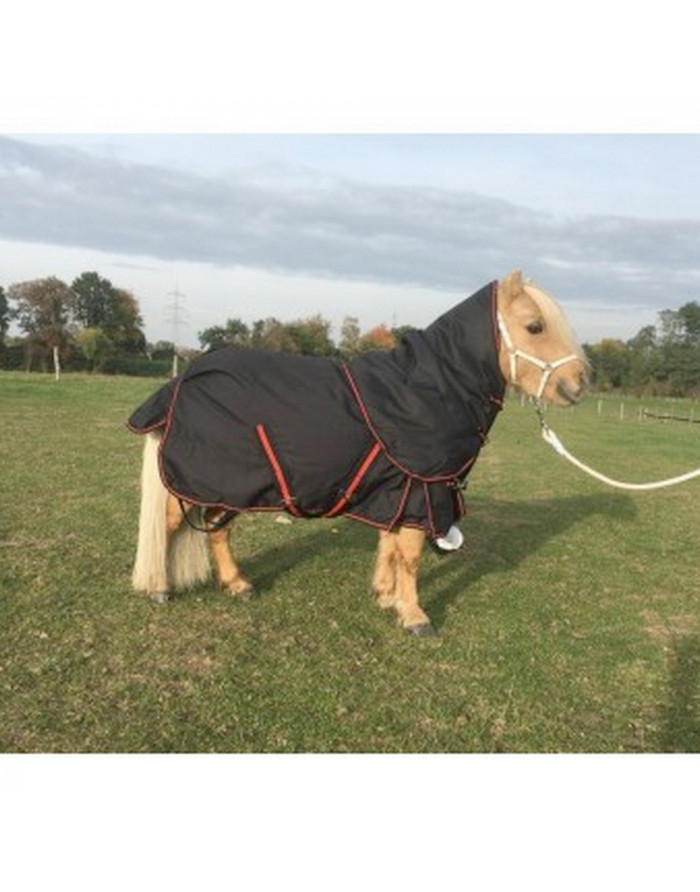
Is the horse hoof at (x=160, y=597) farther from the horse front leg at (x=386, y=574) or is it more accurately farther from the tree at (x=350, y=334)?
the tree at (x=350, y=334)

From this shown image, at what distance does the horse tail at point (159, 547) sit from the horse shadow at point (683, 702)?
3308 mm

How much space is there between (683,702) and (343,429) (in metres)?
2.65

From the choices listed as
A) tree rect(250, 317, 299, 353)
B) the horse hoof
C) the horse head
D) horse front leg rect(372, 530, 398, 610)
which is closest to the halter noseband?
the horse head

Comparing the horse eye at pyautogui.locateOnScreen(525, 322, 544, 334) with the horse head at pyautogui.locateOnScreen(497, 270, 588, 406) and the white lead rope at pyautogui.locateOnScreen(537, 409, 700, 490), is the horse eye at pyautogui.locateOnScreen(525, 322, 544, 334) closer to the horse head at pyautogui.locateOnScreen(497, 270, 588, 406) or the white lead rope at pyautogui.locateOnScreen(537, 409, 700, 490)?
the horse head at pyautogui.locateOnScreen(497, 270, 588, 406)

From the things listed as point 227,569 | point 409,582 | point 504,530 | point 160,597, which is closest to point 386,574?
point 409,582

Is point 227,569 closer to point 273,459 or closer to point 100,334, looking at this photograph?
point 273,459

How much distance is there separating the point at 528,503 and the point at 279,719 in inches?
291

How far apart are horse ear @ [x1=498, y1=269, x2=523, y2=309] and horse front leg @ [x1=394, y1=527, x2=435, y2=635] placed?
5.43 feet

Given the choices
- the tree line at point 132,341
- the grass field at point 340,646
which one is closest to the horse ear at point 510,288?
the grass field at point 340,646

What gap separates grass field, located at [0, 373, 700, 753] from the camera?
3.53m

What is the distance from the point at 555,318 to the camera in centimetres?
445

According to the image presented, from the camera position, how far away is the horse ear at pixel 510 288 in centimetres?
443

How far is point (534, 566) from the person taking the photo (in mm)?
6789

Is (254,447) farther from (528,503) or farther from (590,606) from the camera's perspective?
(528,503)
